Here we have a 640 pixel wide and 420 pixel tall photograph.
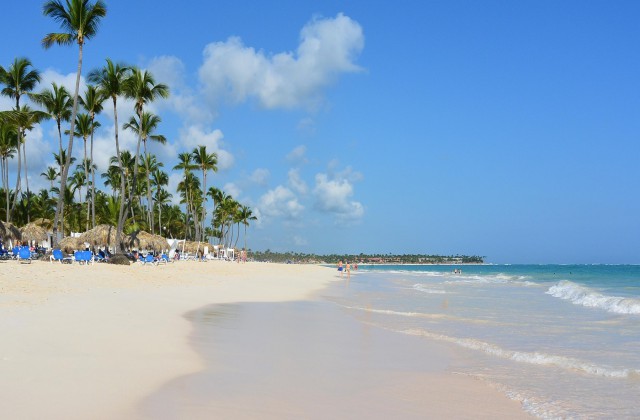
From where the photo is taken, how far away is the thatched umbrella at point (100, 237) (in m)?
33.7

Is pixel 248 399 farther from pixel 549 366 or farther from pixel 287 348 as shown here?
pixel 549 366

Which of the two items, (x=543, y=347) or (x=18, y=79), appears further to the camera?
(x=18, y=79)

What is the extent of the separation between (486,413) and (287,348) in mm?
3609

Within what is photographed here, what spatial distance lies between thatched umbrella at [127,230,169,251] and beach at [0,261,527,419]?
2754 cm

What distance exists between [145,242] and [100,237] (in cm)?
531

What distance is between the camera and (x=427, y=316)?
13656mm

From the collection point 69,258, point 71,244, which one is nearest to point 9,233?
point 71,244

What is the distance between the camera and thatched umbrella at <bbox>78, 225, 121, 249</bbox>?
33.7m

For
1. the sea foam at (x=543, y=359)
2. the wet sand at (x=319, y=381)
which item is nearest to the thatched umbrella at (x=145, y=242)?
the wet sand at (x=319, y=381)

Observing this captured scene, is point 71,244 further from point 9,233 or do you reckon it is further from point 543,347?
point 543,347

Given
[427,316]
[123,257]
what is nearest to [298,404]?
[427,316]

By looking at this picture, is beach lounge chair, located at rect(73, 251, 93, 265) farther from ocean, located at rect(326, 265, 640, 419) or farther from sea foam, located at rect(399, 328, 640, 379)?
sea foam, located at rect(399, 328, 640, 379)

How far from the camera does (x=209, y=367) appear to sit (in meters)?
6.32

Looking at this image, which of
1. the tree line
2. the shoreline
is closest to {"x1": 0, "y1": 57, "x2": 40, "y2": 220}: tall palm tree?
the tree line
